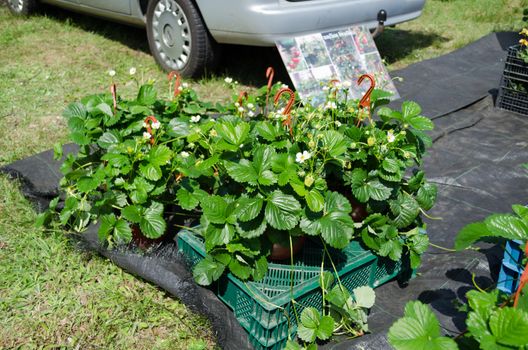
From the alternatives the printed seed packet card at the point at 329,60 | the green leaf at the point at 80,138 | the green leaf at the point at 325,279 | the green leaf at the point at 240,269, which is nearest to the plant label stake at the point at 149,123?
the green leaf at the point at 80,138

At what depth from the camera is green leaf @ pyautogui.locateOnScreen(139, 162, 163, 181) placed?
2.11 meters

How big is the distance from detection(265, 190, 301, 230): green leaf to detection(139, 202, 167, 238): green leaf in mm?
503

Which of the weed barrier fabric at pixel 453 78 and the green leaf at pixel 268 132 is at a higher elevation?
the green leaf at pixel 268 132

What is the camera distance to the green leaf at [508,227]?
1699 mm

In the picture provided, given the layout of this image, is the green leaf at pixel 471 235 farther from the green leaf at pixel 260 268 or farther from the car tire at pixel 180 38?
the car tire at pixel 180 38

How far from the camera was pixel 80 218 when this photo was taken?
246 centimetres

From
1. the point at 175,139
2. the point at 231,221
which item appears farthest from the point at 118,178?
the point at 231,221

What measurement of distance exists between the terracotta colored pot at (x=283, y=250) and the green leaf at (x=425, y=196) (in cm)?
52

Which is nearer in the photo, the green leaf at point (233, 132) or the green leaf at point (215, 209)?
the green leaf at point (215, 209)

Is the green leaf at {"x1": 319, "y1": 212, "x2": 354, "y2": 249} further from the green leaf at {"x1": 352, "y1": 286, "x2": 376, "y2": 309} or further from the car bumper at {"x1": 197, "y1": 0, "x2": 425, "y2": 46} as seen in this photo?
the car bumper at {"x1": 197, "y1": 0, "x2": 425, "y2": 46}

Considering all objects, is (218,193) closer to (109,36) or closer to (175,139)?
(175,139)

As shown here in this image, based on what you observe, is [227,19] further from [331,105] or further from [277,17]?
[331,105]

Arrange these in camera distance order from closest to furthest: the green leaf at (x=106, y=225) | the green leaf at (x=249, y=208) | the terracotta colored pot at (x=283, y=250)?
the green leaf at (x=249, y=208)
the terracotta colored pot at (x=283, y=250)
the green leaf at (x=106, y=225)

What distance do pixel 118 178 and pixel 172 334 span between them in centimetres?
64
